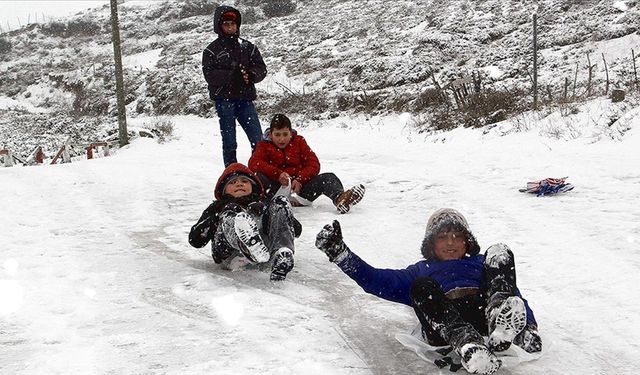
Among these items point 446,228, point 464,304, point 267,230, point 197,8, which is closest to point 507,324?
point 464,304

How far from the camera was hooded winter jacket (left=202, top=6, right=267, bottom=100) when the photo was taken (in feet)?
21.3

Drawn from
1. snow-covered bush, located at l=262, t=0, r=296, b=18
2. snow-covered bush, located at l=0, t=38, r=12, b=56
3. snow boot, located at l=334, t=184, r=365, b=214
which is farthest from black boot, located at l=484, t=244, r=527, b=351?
snow-covered bush, located at l=0, t=38, r=12, b=56

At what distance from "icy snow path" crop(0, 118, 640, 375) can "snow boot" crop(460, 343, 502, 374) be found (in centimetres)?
24

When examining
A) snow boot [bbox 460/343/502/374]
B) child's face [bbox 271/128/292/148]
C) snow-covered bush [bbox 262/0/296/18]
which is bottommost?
snow boot [bbox 460/343/502/374]

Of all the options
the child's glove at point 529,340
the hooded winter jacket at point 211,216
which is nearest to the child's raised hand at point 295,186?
the hooded winter jacket at point 211,216

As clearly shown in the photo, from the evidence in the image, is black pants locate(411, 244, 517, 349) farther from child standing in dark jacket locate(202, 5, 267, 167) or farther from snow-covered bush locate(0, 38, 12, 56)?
snow-covered bush locate(0, 38, 12, 56)

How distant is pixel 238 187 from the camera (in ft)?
13.4

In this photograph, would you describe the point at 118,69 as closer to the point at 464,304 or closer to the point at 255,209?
the point at 255,209

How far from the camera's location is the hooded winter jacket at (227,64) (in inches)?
256

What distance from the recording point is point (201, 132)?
18047 mm

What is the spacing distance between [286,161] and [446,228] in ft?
9.74

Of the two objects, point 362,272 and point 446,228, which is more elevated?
point 446,228

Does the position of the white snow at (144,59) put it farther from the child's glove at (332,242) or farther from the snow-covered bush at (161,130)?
the child's glove at (332,242)

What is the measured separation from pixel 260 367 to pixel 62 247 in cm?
270
